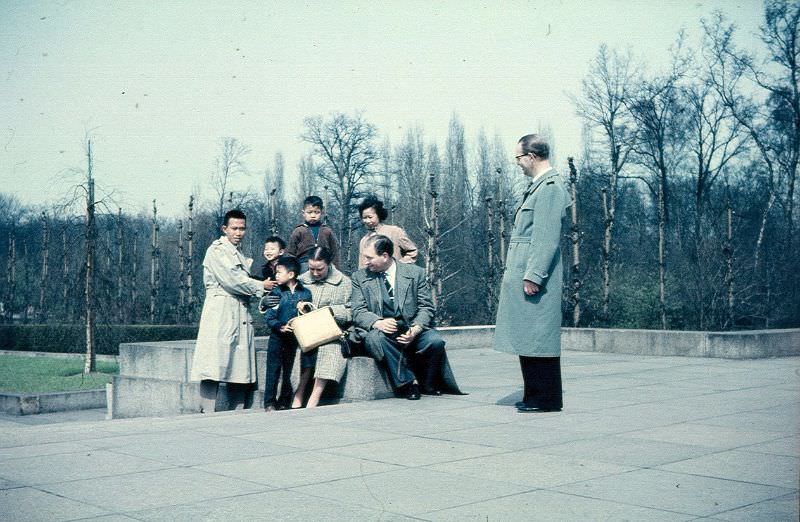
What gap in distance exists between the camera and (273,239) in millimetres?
9523

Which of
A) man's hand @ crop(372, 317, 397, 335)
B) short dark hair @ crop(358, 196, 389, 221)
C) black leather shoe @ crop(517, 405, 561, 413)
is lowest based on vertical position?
black leather shoe @ crop(517, 405, 561, 413)

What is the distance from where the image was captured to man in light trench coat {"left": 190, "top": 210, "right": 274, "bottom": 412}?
346 inches

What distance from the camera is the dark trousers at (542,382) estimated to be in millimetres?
7305

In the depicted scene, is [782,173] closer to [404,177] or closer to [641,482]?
[404,177]

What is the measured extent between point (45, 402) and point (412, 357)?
31.6ft

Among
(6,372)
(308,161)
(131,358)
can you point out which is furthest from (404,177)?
(131,358)

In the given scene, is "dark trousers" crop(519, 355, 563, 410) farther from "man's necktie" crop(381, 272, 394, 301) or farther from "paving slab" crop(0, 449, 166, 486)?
"paving slab" crop(0, 449, 166, 486)

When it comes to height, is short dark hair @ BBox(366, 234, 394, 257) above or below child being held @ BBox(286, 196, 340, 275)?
below

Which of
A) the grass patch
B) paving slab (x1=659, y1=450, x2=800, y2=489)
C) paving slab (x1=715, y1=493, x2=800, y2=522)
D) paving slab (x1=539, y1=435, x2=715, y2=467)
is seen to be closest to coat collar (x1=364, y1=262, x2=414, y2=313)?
Answer: paving slab (x1=539, y1=435, x2=715, y2=467)

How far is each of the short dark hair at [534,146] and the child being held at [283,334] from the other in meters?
2.58

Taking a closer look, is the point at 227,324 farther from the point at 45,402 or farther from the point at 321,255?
the point at 45,402

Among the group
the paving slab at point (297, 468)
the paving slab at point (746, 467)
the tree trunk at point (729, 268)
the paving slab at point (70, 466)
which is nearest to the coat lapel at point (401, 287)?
the paving slab at point (297, 468)

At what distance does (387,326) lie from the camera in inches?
334

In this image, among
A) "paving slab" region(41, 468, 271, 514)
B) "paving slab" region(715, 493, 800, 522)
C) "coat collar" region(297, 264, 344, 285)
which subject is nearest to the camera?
"paving slab" region(715, 493, 800, 522)
